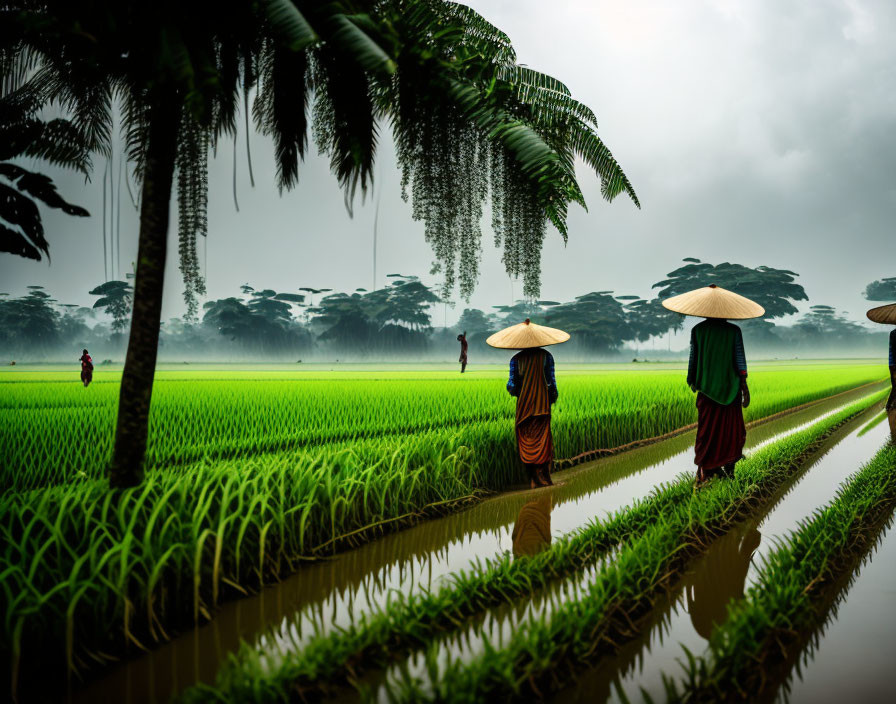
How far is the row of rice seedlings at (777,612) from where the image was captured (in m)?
2.03

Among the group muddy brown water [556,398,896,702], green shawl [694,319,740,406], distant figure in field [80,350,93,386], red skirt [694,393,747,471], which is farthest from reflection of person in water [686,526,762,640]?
distant figure in field [80,350,93,386]

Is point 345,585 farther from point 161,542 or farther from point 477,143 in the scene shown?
point 477,143

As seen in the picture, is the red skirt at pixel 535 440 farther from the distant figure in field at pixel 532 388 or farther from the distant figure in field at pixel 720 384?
the distant figure in field at pixel 720 384

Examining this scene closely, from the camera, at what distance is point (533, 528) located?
14.0 feet

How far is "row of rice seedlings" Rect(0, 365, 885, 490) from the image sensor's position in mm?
5452

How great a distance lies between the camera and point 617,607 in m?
2.51

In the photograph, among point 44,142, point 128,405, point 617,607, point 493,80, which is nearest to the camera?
point 617,607

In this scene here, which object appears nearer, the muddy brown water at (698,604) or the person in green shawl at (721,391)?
the muddy brown water at (698,604)

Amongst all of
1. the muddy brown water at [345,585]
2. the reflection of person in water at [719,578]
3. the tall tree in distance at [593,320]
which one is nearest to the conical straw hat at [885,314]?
the muddy brown water at [345,585]

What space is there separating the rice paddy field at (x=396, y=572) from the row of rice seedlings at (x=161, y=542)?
0.01 metres

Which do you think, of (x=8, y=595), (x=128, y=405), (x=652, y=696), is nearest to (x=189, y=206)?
(x=128, y=405)

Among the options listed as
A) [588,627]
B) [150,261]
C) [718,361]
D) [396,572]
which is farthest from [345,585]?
[718,361]

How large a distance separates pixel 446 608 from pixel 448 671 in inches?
28.8

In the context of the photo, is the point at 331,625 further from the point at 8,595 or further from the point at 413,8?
the point at 413,8
